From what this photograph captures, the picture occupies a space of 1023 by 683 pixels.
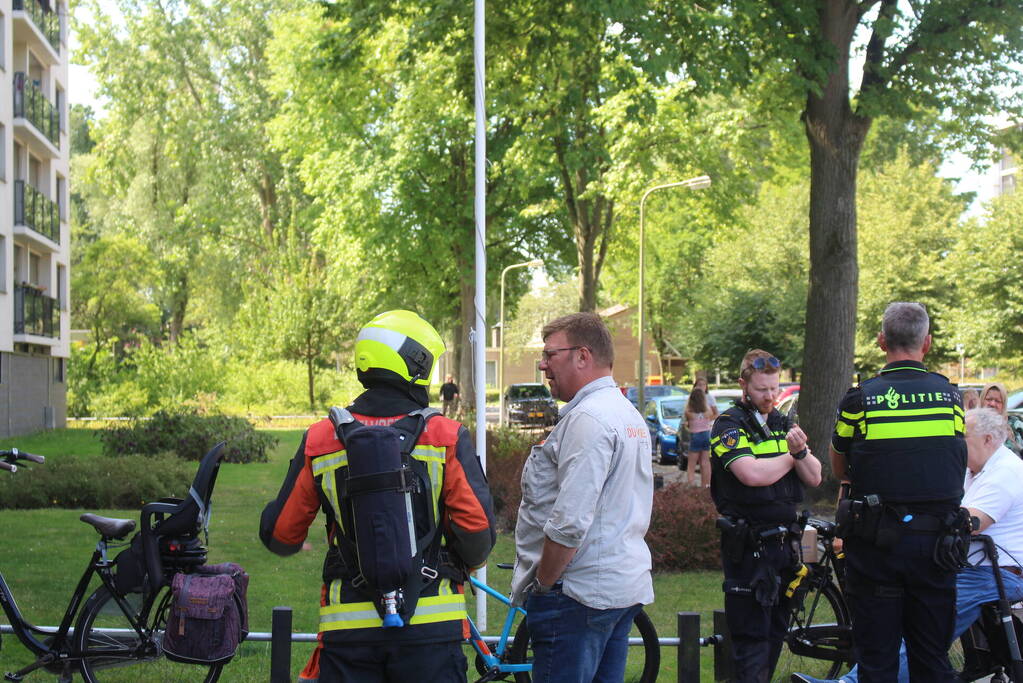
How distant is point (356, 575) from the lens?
369cm

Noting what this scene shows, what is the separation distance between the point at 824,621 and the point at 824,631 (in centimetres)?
16

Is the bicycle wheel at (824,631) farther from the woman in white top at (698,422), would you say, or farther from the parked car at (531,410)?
the parked car at (531,410)

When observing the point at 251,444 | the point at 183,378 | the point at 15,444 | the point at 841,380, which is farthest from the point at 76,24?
the point at 841,380

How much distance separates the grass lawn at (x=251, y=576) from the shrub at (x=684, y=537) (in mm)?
233

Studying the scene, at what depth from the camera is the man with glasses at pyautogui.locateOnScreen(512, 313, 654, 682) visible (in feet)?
13.6

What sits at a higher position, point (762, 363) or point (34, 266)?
point (34, 266)

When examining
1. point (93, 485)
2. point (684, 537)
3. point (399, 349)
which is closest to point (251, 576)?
point (684, 537)

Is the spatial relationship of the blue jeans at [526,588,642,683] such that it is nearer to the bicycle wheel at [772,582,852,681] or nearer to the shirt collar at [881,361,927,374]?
the shirt collar at [881,361,927,374]

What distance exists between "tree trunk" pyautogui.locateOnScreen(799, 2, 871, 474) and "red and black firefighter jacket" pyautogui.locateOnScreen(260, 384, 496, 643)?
12.0 meters

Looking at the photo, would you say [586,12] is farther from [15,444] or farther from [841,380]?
[15,444]

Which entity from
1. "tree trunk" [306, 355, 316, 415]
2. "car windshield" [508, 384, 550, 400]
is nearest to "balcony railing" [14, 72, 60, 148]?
"tree trunk" [306, 355, 316, 415]

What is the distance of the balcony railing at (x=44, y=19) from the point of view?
3200cm

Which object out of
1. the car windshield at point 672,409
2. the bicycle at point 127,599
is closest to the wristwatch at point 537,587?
the bicycle at point 127,599

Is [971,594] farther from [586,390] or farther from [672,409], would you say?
[672,409]
